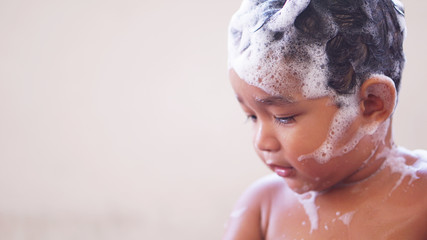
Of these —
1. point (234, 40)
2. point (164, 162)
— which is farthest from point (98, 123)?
point (234, 40)

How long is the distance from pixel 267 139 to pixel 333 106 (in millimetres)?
117

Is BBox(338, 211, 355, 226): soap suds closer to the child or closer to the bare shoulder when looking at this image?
the child

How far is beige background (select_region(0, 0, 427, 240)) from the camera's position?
5.13 ft

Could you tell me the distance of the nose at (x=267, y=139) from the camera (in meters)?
0.76

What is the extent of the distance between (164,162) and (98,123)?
0.86 feet

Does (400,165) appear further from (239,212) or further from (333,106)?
(239,212)

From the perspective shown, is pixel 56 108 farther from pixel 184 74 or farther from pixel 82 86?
pixel 184 74

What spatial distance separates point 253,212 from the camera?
2.97 ft

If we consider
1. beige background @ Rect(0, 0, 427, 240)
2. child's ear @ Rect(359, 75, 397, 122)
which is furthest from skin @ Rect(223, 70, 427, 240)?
beige background @ Rect(0, 0, 427, 240)

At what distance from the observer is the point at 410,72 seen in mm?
1492

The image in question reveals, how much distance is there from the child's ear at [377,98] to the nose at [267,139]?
147 millimetres

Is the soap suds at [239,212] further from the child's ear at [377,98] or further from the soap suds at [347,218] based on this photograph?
the child's ear at [377,98]

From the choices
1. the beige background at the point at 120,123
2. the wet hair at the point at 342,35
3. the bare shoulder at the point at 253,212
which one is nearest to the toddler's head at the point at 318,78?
the wet hair at the point at 342,35

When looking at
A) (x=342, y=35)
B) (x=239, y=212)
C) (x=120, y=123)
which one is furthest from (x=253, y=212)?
(x=120, y=123)
